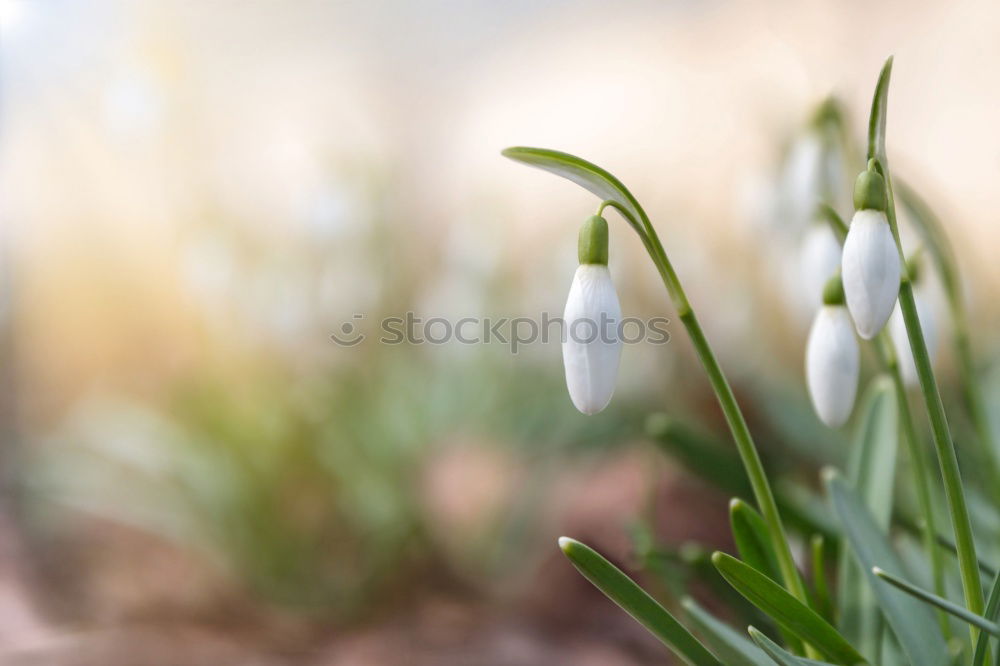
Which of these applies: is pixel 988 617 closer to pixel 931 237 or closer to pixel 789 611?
pixel 789 611

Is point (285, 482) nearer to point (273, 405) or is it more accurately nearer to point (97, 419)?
point (273, 405)

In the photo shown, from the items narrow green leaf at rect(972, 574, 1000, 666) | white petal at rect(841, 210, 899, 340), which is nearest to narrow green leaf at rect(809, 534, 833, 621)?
narrow green leaf at rect(972, 574, 1000, 666)

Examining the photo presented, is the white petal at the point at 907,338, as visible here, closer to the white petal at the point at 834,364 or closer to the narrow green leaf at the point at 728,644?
the white petal at the point at 834,364

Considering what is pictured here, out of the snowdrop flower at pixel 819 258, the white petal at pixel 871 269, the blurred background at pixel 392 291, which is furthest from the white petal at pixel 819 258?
the white petal at pixel 871 269

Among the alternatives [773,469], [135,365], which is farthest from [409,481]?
[135,365]

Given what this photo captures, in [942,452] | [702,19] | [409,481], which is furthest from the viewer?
[702,19]

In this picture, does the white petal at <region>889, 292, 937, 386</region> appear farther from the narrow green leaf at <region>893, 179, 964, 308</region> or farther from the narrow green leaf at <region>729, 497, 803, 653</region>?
the narrow green leaf at <region>729, 497, 803, 653</region>
